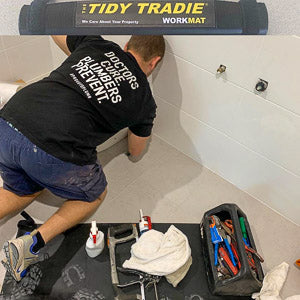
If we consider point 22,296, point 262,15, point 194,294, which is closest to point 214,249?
point 194,294

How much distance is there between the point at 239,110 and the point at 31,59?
3.10 ft

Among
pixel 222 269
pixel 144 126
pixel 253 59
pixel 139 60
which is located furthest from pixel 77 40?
pixel 222 269

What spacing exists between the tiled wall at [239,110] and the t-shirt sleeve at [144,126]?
0.27 meters

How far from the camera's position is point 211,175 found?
156cm

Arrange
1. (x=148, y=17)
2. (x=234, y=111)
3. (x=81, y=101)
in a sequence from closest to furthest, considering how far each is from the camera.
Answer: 1. (x=148, y=17)
2. (x=81, y=101)
3. (x=234, y=111)

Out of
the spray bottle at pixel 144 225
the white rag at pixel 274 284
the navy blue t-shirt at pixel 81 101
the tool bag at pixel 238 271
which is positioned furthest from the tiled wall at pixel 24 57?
the white rag at pixel 274 284

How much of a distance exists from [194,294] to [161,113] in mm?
811

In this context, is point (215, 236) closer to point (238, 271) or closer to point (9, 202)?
point (238, 271)

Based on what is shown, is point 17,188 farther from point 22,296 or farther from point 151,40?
point 151,40

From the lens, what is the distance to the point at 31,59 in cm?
147

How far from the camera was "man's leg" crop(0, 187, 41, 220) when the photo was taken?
3.89 feet

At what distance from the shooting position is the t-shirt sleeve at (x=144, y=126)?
1145 millimetres

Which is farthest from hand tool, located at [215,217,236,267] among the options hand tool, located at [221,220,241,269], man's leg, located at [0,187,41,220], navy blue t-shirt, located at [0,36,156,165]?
man's leg, located at [0,187,41,220]

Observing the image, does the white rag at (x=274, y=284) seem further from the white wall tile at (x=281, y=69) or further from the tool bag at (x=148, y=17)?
the tool bag at (x=148, y=17)
